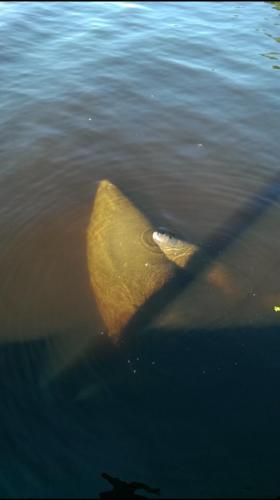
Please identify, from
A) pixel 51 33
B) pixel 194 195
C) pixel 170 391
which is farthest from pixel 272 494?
pixel 51 33

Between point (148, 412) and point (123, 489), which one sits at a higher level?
point (148, 412)

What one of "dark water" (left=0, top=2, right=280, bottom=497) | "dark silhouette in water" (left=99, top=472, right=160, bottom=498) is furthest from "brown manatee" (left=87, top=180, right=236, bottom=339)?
"dark silhouette in water" (left=99, top=472, right=160, bottom=498)

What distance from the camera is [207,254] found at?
11414 millimetres

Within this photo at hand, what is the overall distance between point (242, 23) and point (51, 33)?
10525mm

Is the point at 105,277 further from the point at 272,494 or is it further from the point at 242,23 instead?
the point at 242,23

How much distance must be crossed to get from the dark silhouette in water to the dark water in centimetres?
11

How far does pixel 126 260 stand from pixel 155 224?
5.97 feet

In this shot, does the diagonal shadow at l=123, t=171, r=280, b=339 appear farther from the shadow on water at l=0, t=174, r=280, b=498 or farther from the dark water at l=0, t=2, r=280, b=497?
the dark water at l=0, t=2, r=280, b=497

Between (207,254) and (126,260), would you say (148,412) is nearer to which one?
(126,260)

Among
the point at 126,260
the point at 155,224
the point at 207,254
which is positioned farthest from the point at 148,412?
the point at 155,224

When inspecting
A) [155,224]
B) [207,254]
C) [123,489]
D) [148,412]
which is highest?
[155,224]

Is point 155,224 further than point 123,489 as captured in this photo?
Yes

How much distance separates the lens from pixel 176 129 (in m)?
16.2

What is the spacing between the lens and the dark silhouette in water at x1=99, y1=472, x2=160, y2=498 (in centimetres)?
706
